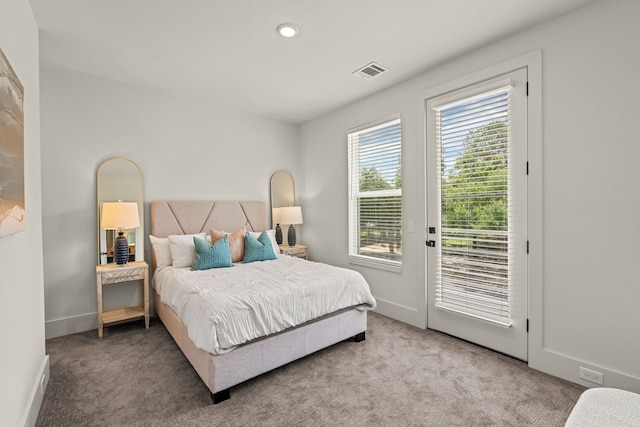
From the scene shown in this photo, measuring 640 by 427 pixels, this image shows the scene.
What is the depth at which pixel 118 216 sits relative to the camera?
313 centimetres

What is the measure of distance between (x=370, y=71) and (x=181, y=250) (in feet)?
9.41

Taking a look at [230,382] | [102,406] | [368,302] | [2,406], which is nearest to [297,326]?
[230,382]

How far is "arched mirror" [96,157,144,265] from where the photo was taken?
3355 millimetres

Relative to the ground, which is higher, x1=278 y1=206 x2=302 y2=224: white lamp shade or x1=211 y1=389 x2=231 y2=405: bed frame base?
x1=278 y1=206 x2=302 y2=224: white lamp shade

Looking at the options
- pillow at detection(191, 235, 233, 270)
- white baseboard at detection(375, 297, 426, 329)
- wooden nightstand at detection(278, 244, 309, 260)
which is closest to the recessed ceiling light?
pillow at detection(191, 235, 233, 270)

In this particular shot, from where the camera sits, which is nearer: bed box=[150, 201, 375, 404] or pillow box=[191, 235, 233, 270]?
bed box=[150, 201, 375, 404]

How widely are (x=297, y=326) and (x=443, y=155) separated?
7.25 ft

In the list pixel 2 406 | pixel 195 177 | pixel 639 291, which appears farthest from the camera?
pixel 195 177

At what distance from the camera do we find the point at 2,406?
133cm

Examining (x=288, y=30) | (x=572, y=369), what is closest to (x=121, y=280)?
(x=288, y=30)

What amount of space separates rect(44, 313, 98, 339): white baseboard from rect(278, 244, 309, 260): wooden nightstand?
Answer: 93.1 inches

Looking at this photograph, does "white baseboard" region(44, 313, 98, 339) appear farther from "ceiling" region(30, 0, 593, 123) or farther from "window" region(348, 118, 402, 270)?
"window" region(348, 118, 402, 270)

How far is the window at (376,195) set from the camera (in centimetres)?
365

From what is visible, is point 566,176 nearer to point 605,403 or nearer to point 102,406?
point 605,403
